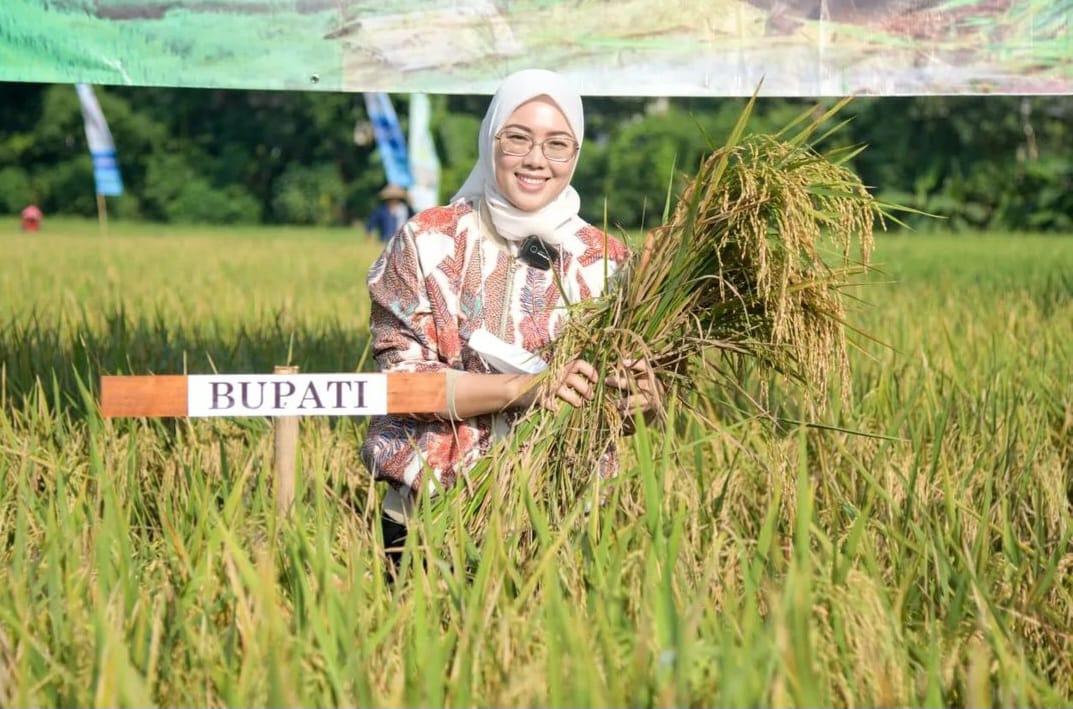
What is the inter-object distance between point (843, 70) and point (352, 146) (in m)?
35.3

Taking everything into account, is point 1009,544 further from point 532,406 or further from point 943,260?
point 943,260

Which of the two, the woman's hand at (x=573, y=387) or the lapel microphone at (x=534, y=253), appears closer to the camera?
the woman's hand at (x=573, y=387)

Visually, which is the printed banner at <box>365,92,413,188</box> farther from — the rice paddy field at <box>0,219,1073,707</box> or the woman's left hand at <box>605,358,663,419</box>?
the woman's left hand at <box>605,358,663,419</box>

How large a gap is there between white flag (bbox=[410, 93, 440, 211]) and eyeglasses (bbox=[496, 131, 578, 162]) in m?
11.3

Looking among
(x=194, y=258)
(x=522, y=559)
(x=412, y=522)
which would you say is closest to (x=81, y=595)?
(x=412, y=522)


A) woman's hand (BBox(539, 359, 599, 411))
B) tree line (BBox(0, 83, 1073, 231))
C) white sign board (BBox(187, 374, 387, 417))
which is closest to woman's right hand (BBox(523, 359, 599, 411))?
woman's hand (BBox(539, 359, 599, 411))

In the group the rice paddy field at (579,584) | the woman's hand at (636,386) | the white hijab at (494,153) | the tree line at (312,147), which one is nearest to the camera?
the rice paddy field at (579,584)

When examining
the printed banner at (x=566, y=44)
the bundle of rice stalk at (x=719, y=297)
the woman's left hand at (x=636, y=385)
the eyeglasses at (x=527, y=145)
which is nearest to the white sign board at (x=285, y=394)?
the bundle of rice stalk at (x=719, y=297)

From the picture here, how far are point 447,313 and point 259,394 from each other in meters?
0.43

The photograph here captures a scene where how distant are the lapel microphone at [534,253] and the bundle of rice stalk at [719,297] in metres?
Answer: 0.17

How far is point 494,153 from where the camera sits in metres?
2.30

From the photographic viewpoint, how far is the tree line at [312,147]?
1134 inches

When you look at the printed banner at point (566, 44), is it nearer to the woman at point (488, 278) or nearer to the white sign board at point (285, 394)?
the woman at point (488, 278)

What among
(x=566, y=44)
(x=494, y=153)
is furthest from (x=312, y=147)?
(x=494, y=153)
